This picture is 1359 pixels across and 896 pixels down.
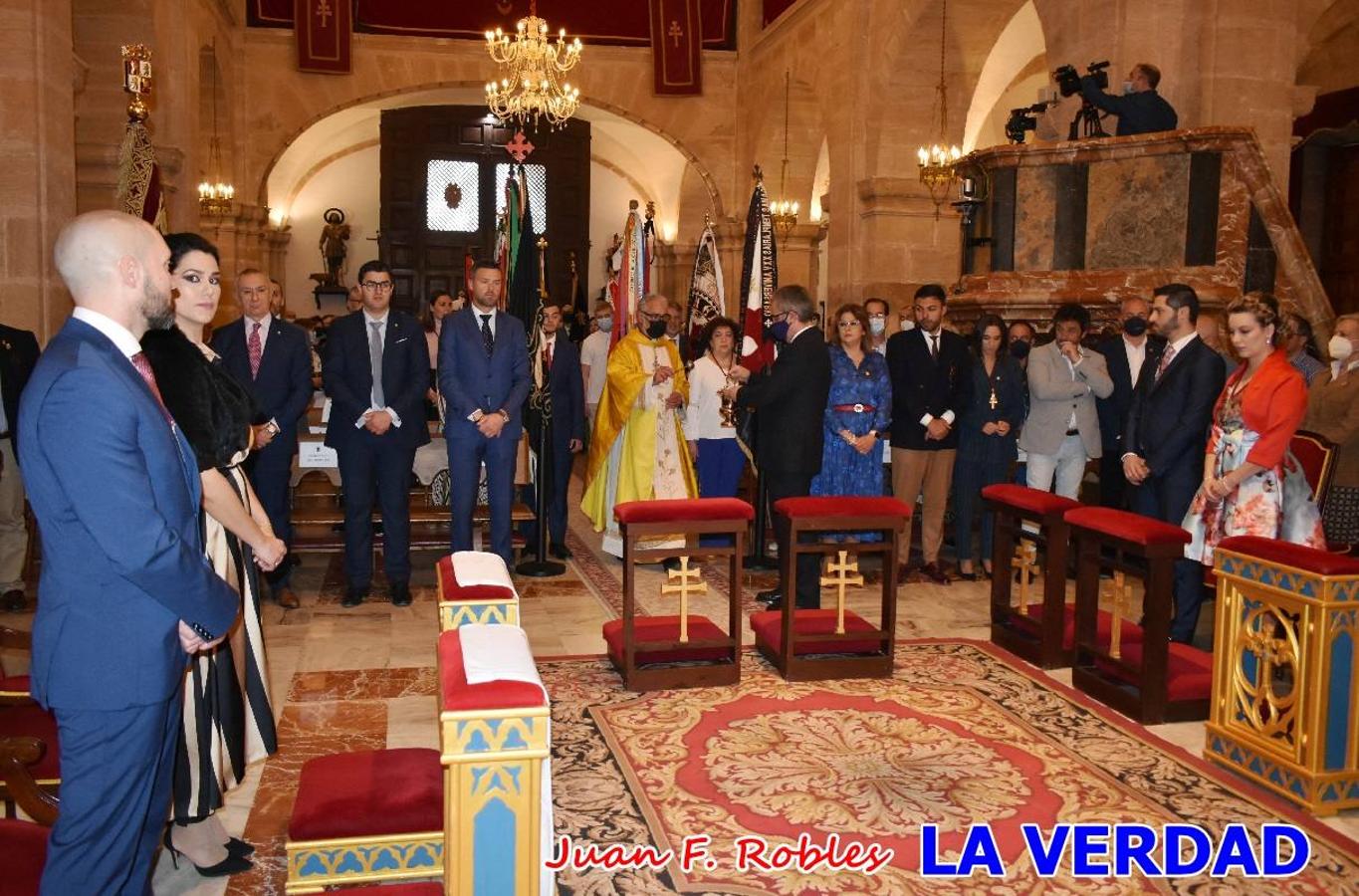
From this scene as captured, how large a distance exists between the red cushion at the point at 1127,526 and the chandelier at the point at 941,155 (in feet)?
23.5

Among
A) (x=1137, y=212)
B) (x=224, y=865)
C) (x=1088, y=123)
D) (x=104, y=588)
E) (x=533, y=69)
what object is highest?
(x=533, y=69)

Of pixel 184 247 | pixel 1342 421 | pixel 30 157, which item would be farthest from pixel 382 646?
pixel 1342 421

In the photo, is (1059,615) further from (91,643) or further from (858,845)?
(91,643)

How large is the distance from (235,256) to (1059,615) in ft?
43.9

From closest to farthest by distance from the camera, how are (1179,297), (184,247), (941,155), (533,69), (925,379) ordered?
(184,247) → (1179,297) → (925,379) → (941,155) → (533,69)

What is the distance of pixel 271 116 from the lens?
1574 cm

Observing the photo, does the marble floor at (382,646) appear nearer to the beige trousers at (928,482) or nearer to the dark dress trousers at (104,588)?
the beige trousers at (928,482)

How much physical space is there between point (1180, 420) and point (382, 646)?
3858mm

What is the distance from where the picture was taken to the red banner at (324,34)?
50.6 ft

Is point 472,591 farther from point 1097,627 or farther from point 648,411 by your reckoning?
point 648,411

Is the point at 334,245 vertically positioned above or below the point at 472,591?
above

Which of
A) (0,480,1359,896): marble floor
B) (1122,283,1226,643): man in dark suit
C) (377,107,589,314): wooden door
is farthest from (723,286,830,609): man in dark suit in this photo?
Result: (377,107,589,314): wooden door

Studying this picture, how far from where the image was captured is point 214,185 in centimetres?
1486

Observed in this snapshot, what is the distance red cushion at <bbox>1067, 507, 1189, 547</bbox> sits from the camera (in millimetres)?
4383
